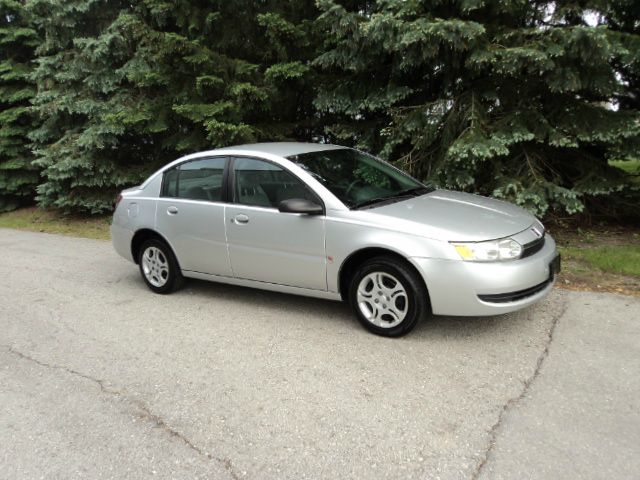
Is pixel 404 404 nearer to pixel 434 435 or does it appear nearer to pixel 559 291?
pixel 434 435

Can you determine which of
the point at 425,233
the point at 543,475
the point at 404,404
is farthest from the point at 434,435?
the point at 425,233

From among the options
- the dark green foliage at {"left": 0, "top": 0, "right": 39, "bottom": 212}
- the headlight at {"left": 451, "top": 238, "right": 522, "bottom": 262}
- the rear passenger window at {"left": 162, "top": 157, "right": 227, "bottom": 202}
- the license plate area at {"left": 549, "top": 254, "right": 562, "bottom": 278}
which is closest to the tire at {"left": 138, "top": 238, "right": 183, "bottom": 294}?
the rear passenger window at {"left": 162, "top": 157, "right": 227, "bottom": 202}

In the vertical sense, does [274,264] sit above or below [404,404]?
above

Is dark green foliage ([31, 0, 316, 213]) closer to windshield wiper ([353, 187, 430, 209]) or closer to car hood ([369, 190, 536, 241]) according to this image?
windshield wiper ([353, 187, 430, 209])

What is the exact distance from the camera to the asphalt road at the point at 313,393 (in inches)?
115

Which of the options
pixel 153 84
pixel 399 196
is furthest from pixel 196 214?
pixel 153 84

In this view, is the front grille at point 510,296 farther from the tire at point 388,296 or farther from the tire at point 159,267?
the tire at point 159,267

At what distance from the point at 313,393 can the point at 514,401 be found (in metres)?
1.29

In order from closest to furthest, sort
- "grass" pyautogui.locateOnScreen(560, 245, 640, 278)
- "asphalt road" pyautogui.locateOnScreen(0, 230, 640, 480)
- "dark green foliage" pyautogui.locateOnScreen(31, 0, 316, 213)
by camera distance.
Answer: "asphalt road" pyautogui.locateOnScreen(0, 230, 640, 480)
"grass" pyautogui.locateOnScreen(560, 245, 640, 278)
"dark green foliage" pyautogui.locateOnScreen(31, 0, 316, 213)

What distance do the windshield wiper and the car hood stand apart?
0.39 ft

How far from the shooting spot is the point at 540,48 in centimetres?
627

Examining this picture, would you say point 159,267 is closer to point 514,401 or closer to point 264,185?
point 264,185

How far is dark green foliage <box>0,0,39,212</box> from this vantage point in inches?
500

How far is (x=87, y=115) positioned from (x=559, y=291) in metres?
9.82
